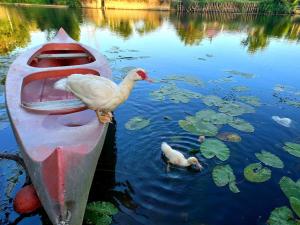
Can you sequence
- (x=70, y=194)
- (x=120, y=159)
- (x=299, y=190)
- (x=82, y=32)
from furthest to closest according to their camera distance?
(x=82, y=32)
(x=120, y=159)
(x=299, y=190)
(x=70, y=194)

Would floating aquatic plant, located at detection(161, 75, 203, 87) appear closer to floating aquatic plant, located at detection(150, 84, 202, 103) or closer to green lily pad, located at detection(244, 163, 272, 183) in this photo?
floating aquatic plant, located at detection(150, 84, 202, 103)

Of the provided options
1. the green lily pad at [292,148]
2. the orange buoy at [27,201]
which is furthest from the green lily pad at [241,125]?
the orange buoy at [27,201]

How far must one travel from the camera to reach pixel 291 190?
4363 mm

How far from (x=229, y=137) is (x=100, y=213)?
3398mm

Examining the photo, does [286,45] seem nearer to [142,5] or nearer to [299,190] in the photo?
[299,190]

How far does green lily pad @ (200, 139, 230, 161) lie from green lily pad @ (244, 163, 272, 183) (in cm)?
47

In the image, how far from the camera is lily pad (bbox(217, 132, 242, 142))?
5765mm

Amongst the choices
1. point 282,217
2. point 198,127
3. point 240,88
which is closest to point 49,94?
point 198,127

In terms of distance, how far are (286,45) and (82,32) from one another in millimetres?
14668

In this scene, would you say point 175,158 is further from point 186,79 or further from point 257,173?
point 186,79

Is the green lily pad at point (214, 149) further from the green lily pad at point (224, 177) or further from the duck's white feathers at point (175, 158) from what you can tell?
the duck's white feathers at point (175, 158)

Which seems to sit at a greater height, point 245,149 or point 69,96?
point 69,96

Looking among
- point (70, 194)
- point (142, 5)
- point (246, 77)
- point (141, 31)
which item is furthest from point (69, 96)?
point (142, 5)

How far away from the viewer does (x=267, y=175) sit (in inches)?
182
